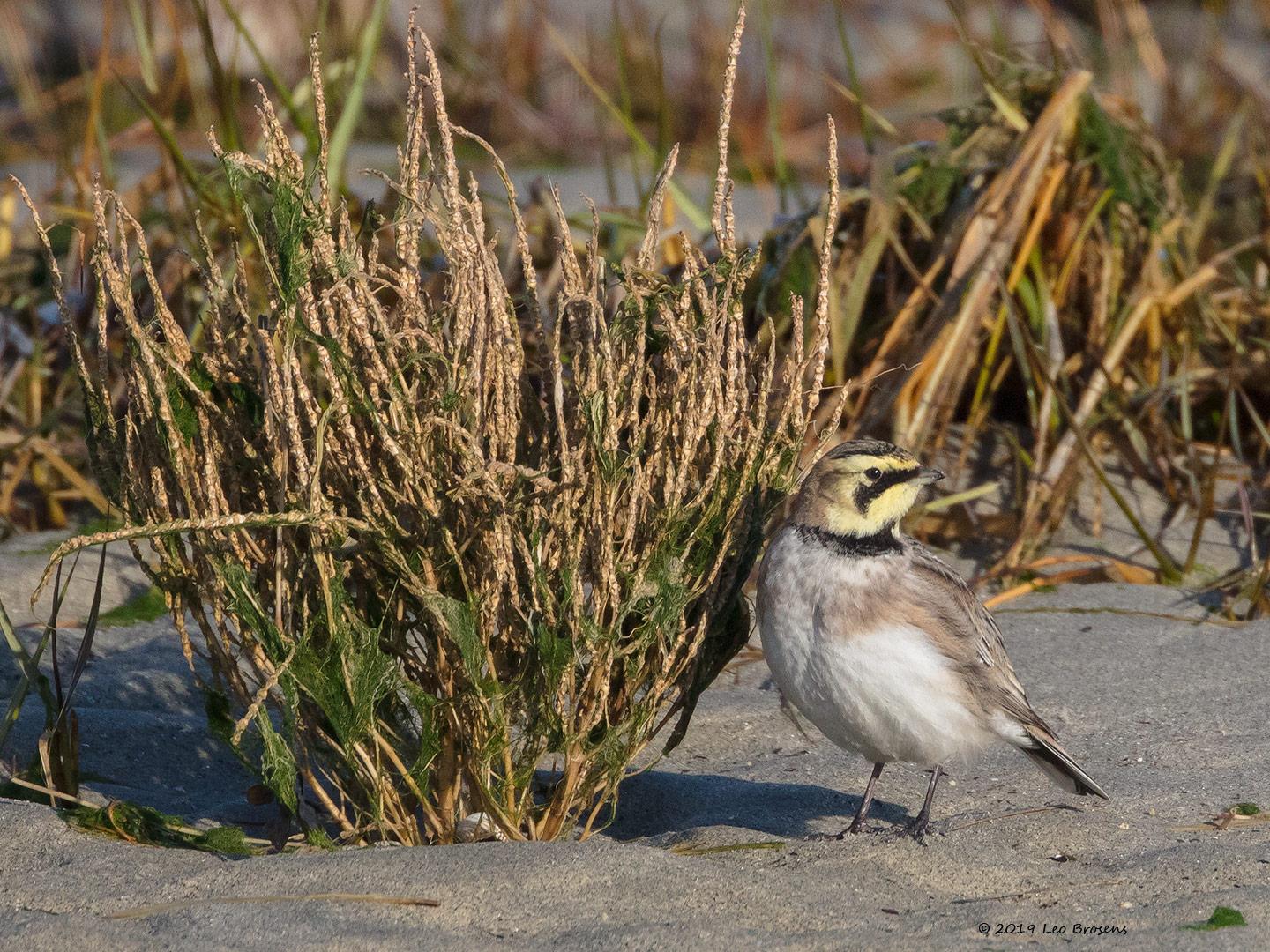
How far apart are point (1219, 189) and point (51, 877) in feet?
23.2

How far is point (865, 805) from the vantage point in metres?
3.62

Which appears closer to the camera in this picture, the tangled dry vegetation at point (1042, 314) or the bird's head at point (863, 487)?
the bird's head at point (863, 487)

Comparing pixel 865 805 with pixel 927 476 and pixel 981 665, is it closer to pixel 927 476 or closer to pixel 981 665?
pixel 981 665

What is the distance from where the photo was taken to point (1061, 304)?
623cm

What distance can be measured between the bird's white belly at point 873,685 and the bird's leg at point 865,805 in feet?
0.61

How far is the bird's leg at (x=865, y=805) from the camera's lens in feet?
11.6

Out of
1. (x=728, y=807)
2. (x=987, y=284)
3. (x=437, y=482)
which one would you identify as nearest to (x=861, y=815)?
(x=728, y=807)

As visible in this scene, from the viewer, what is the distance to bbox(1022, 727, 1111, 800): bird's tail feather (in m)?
3.52

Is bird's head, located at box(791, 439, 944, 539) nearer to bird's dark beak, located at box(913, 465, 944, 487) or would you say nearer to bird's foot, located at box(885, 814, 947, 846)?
bird's dark beak, located at box(913, 465, 944, 487)

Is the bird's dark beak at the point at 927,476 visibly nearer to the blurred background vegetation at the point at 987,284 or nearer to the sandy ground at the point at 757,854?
the sandy ground at the point at 757,854

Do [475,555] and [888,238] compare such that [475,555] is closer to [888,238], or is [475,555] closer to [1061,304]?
[888,238]

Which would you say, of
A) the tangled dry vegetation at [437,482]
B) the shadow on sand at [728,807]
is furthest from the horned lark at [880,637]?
the tangled dry vegetation at [437,482]

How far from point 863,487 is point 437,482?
1095 mm

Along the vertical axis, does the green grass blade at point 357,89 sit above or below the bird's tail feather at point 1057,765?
above
